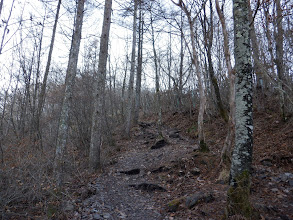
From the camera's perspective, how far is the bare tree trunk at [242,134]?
3377mm

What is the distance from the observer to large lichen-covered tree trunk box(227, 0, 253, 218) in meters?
3.38

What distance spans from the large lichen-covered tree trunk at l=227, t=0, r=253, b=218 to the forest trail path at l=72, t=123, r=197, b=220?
173 centimetres

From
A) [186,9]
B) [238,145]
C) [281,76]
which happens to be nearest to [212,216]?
[238,145]

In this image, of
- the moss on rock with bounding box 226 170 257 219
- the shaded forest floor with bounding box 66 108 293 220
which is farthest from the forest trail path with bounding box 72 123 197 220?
the moss on rock with bounding box 226 170 257 219

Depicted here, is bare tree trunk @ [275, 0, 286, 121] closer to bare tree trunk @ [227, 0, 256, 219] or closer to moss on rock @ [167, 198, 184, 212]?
bare tree trunk @ [227, 0, 256, 219]

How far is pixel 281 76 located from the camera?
8375 millimetres

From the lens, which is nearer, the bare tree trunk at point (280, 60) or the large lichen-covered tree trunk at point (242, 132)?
the large lichen-covered tree trunk at point (242, 132)

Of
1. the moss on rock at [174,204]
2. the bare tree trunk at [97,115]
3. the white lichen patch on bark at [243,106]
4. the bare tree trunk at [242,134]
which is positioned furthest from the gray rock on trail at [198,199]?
the bare tree trunk at [97,115]

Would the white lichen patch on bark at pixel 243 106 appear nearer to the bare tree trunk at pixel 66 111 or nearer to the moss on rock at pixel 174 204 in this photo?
the moss on rock at pixel 174 204

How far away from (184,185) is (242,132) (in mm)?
2903

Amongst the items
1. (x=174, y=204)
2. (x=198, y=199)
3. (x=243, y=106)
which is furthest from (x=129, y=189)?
(x=243, y=106)

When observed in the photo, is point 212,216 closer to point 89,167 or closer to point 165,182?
point 165,182

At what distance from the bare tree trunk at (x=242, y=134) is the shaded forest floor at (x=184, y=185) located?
1.48ft

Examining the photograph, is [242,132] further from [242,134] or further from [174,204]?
[174,204]
